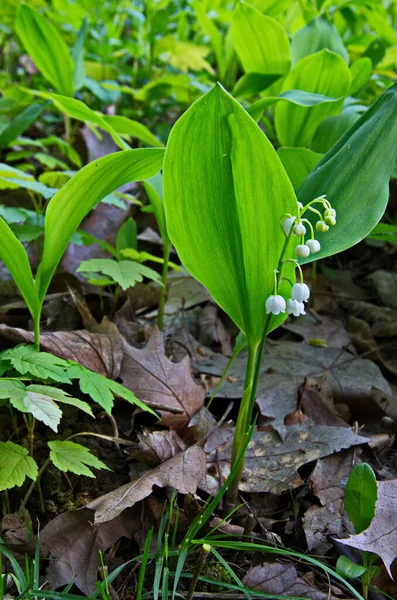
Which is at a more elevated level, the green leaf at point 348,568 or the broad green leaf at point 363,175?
the broad green leaf at point 363,175

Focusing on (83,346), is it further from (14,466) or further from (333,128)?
(333,128)

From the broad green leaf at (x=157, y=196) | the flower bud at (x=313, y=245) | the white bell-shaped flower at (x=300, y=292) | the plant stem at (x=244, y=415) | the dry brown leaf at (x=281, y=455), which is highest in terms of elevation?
the flower bud at (x=313, y=245)

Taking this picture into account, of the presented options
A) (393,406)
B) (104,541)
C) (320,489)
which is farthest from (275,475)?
(393,406)

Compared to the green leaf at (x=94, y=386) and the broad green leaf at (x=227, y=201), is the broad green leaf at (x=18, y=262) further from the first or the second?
the broad green leaf at (x=227, y=201)

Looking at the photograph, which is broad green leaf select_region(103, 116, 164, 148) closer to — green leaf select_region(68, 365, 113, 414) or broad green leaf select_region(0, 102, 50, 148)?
broad green leaf select_region(0, 102, 50, 148)

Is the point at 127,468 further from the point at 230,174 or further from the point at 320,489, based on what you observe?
the point at 230,174

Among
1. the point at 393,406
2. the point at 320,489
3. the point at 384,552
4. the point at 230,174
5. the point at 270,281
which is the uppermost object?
the point at 230,174

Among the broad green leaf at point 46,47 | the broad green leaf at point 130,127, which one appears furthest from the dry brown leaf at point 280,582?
the broad green leaf at point 46,47
